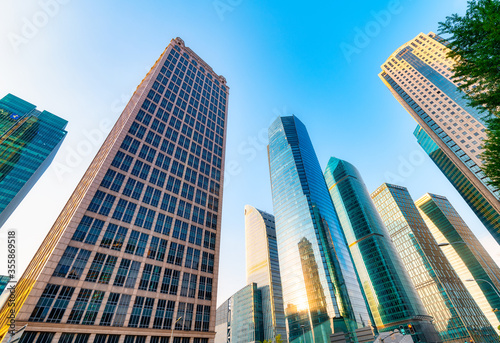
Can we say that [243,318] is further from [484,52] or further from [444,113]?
[484,52]

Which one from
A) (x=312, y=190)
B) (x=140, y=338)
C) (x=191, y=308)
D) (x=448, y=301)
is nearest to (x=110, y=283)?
(x=140, y=338)

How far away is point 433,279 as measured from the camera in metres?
148

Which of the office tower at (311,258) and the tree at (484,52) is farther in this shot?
the office tower at (311,258)

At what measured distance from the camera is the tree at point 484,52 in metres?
17.9

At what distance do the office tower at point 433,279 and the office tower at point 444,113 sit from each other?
142ft

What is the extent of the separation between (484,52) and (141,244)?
6291cm

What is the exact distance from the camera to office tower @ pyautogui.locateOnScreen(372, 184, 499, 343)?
13562 cm

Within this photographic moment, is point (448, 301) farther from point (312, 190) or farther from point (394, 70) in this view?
point (394, 70)

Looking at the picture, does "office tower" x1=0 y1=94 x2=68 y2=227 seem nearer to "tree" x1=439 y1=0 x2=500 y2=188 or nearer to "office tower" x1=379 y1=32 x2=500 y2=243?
"tree" x1=439 y1=0 x2=500 y2=188

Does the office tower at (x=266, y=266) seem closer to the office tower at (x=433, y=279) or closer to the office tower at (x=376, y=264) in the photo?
the office tower at (x=376, y=264)

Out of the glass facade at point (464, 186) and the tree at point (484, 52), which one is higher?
the glass facade at point (464, 186)

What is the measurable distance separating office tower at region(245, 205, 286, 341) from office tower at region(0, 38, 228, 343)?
280 feet

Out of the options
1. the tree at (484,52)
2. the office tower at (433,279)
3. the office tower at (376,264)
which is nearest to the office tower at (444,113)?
the office tower at (433,279)

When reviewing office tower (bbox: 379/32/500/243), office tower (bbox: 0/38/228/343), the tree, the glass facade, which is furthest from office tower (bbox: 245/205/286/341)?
the tree
